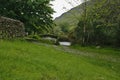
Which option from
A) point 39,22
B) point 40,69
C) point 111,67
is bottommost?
point 111,67

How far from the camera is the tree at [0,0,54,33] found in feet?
116

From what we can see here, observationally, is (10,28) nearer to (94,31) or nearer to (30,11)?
(30,11)

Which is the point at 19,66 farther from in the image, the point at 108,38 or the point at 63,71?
the point at 108,38

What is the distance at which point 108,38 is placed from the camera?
46.0m

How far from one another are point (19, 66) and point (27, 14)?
82.0ft

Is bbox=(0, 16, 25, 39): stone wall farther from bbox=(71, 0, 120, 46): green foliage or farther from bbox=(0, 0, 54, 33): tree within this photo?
bbox=(71, 0, 120, 46): green foliage

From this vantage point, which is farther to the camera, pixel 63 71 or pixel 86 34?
pixel 86 34

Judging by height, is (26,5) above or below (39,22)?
above

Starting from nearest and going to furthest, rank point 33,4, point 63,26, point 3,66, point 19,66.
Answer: point 3,66, point 19,66, point 33,4, point 63,26

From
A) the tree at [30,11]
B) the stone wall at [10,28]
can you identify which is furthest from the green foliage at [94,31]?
the stone wall at [10,28]

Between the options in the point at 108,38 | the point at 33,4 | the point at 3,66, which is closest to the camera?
the point at 3,66

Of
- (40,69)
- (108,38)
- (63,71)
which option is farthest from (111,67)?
(108,38)

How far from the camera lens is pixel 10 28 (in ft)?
78.5

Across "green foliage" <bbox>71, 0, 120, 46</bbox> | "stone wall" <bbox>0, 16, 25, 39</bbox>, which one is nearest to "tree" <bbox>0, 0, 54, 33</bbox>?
"green foliage" <bbox>71, 0, 120, 46</bbox>
